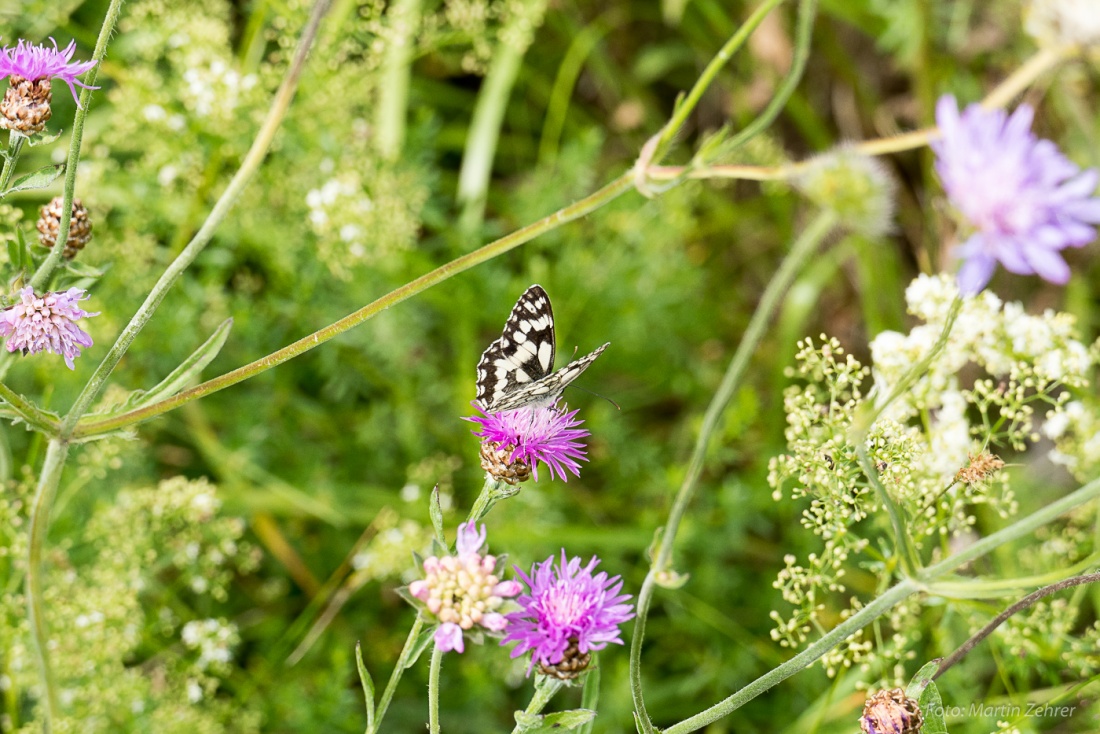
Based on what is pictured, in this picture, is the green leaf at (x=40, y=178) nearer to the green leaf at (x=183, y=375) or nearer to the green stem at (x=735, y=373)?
the green leaf at (x=183, y=375)

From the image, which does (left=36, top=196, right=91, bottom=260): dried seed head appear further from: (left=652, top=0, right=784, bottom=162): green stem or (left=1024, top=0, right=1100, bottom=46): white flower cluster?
(left=1024, top=0, right=1100, bottom=46): white flower cluster

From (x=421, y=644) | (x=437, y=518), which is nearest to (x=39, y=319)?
(x=437, y=518)

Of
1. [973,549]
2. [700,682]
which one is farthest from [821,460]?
[700,682]

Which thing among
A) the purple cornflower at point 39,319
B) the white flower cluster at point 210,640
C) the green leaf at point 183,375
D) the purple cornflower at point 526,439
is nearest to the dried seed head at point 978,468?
the purple cornflower at point 526,439

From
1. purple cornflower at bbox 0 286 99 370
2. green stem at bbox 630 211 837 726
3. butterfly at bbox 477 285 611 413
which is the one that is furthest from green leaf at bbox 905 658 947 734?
purple cornflower at bbox 0 286 99 370

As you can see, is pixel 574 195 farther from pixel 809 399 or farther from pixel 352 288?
pixel 809 399

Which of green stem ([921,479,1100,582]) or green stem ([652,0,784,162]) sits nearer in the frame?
green stem ([921,479,1100,582])
